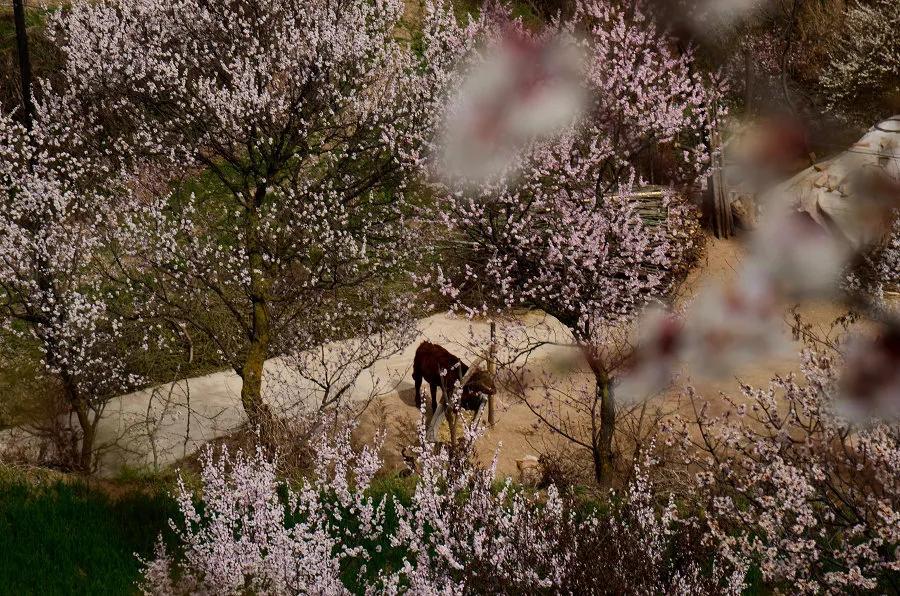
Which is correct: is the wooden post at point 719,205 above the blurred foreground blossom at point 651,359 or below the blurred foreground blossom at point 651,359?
above

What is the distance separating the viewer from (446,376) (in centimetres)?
1179

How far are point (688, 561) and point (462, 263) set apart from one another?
11072mm

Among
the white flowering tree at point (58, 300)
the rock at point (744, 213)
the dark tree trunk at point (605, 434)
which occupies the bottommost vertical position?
the dark tree trunk at point (605, 434)

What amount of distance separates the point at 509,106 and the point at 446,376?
5656 mm

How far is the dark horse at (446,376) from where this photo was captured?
11.6 metres

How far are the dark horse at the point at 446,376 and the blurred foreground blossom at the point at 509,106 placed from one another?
2357 mm

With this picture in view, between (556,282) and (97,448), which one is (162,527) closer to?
(97,448)

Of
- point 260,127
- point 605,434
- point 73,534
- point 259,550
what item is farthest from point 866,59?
point 73,534

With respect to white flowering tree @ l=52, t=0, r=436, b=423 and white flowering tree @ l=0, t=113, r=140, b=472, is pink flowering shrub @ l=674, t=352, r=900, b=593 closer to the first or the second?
white flowering tree @ l=52, t=0, r=436, b=423

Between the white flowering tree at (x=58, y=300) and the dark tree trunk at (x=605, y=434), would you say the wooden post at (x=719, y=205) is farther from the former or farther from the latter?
the white flowering tree at (x=58, y=300)

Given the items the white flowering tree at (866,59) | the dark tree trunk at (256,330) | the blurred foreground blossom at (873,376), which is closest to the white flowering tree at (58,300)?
the dark tree trunk at (256,330)

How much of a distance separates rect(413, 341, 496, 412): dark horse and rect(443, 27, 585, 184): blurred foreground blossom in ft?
7.73

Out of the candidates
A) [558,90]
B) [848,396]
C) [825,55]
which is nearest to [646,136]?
[558,90]

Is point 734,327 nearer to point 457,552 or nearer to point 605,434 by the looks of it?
point 605,434
